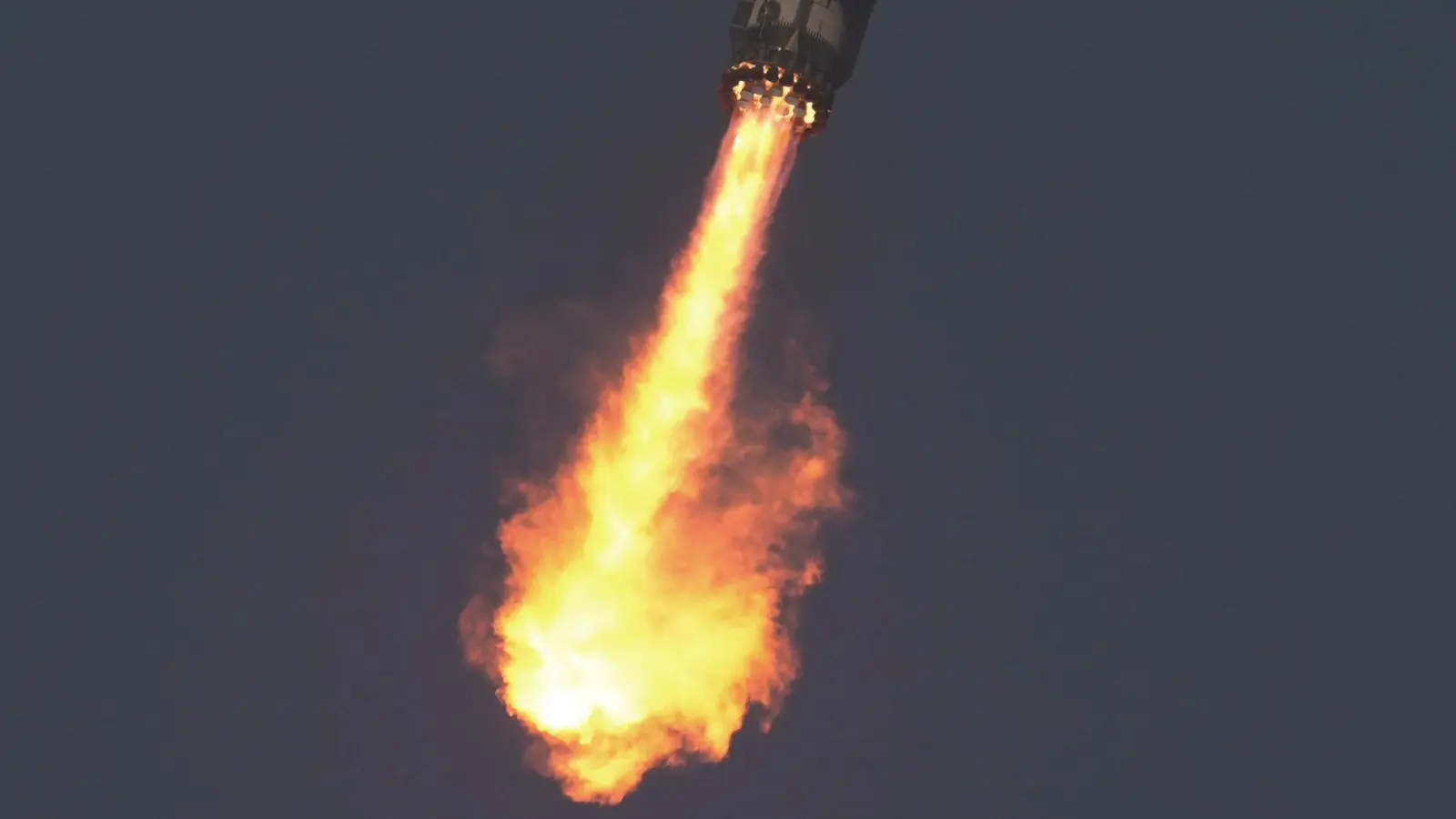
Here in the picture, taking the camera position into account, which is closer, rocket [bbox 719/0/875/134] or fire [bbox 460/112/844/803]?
rocket [bbox 719/0/875/134]

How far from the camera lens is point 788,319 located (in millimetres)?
82188

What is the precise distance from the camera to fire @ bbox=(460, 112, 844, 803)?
75.0m

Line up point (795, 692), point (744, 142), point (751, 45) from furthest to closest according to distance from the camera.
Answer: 1. point (795, 692)
2. point (744, 142)
3. point (751, 45)

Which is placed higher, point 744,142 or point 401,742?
point 744,142

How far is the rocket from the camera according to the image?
67125 millimetres

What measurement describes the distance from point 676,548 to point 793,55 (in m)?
15.4

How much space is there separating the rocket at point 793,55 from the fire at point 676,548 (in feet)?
16.8

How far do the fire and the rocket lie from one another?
5.13 metres

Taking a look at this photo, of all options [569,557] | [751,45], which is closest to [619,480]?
[569,557]

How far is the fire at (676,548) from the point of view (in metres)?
75.0

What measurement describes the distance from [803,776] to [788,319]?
13.1 meters

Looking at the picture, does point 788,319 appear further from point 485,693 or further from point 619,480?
point 485,693

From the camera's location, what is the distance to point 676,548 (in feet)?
250

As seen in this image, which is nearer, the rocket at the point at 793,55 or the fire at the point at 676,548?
the rocket at the point at 793,55
